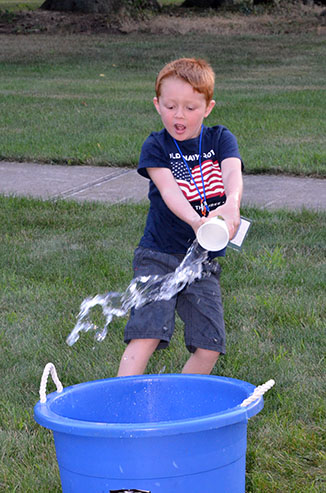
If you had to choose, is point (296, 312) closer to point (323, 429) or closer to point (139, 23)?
point (323, 429)

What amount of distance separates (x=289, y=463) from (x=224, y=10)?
22.4m

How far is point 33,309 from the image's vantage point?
386cm

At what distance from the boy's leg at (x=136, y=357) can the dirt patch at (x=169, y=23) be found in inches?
682

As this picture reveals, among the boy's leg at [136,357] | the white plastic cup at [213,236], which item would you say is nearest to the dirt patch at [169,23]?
the boy's leg at [136,357]

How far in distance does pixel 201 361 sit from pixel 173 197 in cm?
61

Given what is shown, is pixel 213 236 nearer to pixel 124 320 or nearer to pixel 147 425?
pixel 147 425

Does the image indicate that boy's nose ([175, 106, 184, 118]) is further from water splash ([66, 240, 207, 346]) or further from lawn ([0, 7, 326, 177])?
lawn ([0, 7, 326, 177])

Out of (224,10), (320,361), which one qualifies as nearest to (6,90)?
(320,361)

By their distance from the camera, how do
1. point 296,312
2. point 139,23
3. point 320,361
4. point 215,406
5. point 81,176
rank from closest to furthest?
point 215,406 → point 320,361 → point 296,312 → point 81,176 → point 139,23

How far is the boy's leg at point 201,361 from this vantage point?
9.56ft

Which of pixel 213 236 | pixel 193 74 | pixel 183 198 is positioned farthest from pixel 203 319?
pixel 193 74

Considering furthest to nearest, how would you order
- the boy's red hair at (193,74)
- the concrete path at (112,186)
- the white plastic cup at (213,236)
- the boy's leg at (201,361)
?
1. the concrete path at (112,186)
2. the boy's leg at (201,361)
3. the boy's red hair at (193,74)
4. the white plastic cup at (213,236)

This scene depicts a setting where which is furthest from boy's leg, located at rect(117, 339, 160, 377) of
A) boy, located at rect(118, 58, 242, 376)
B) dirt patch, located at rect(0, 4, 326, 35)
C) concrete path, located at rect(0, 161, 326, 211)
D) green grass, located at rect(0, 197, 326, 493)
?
dirt patch, located at rect(0, 4, 326, 35)

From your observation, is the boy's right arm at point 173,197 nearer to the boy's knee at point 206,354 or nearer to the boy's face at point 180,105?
the boy's face at point 180,105
